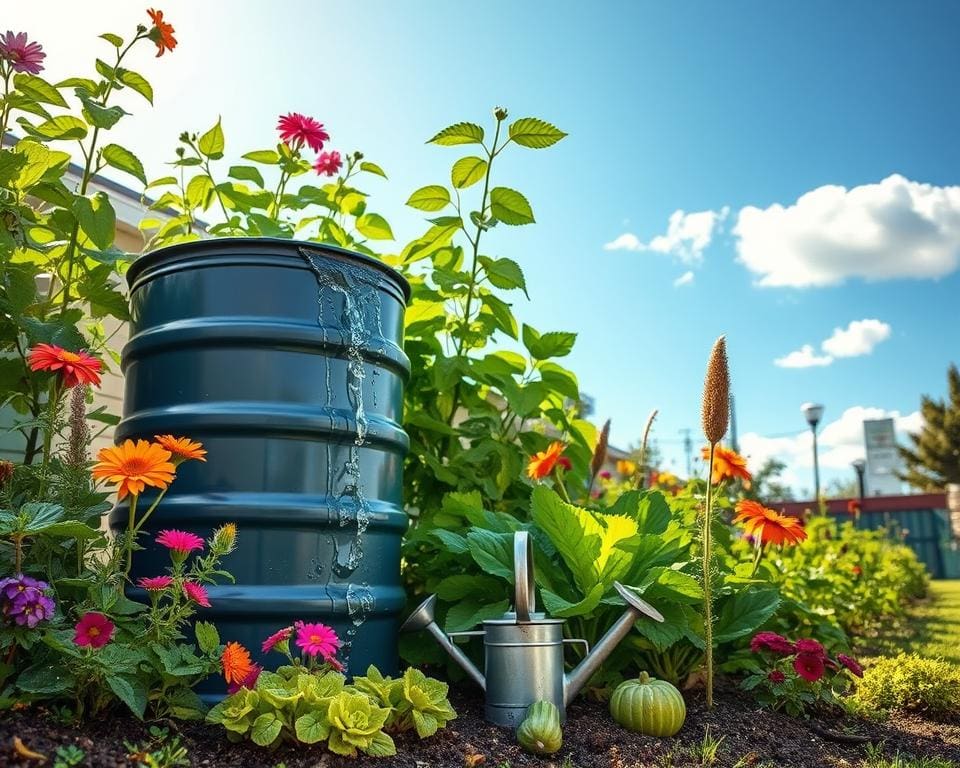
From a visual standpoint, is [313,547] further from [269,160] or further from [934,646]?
[934,646]

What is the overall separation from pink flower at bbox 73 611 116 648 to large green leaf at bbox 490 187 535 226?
1630 mm

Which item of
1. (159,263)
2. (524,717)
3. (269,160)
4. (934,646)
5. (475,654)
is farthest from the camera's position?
(934,646)

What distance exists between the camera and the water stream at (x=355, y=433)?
1.98m

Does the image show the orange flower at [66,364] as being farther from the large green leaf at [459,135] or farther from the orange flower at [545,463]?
the orange flower at [545,463]

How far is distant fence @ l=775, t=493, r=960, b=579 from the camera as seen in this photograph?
20500mm

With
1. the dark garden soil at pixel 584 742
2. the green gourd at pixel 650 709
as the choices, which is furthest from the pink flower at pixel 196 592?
the green gourd at pixel 650 709

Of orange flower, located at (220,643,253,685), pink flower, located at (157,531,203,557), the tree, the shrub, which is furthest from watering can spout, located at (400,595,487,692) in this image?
the tree

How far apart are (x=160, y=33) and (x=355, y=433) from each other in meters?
1.22

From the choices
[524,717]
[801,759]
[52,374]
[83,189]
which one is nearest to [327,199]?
[83,189]

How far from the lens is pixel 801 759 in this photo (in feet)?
6.61

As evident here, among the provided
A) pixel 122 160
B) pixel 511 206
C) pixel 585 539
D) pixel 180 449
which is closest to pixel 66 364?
pixel 180 449

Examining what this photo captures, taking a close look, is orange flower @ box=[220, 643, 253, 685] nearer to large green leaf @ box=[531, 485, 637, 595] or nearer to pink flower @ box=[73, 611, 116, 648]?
pink flower @ box=[73, 611, 116, 648]

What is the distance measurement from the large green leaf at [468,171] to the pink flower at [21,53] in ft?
3.80

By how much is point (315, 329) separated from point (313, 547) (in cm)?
51
